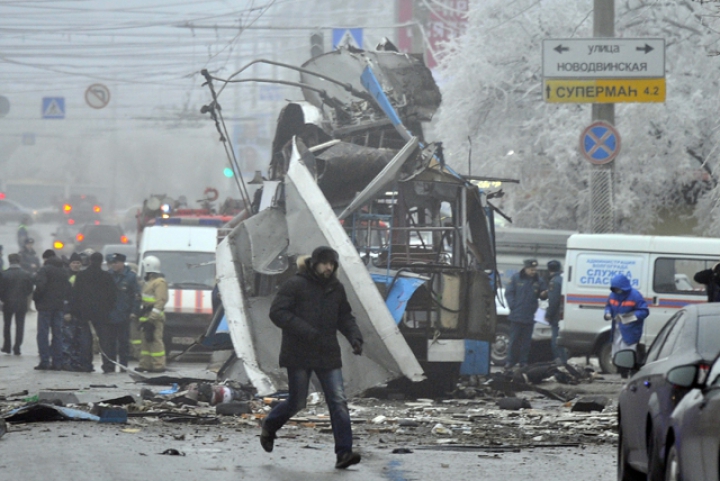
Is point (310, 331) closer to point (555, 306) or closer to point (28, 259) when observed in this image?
point (555, 306)

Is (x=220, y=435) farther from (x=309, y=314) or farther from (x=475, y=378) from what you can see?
(x=475, y=378)

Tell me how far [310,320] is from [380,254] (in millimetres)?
5913

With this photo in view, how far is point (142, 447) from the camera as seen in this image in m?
8.92

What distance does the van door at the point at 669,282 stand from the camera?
18797 millimetres

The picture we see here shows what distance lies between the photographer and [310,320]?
28.1 ft

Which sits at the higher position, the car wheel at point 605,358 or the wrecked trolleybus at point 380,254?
the wrecked trolleybus at point 380,254

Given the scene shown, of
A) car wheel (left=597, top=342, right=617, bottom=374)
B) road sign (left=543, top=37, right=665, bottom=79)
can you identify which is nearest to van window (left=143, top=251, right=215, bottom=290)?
car wheel (left=597, top=342, right=617, bottom=374)

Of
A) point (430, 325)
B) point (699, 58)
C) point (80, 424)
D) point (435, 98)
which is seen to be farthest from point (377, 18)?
point (80, 424)

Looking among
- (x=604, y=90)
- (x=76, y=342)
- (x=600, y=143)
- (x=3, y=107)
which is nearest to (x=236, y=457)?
(x=600, y=143)

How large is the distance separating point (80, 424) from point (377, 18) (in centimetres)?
4960

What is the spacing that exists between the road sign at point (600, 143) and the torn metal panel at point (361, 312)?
4.16m

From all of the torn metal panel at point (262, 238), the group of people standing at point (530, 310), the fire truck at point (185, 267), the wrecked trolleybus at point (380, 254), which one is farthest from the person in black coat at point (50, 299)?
the group of people standing at point (530, 310)

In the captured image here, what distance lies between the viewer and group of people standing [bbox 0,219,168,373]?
1797 centimetres

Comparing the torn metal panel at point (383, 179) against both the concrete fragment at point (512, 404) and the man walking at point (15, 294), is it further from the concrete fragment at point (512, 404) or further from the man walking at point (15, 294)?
the man walking at point (15, 294)
